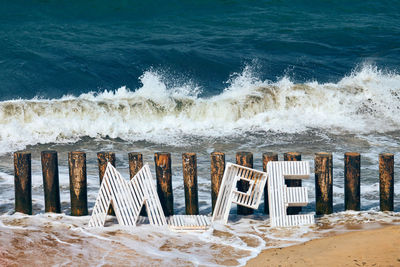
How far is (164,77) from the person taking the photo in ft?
55.0

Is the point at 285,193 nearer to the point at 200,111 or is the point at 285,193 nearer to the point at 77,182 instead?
the point at 77,182

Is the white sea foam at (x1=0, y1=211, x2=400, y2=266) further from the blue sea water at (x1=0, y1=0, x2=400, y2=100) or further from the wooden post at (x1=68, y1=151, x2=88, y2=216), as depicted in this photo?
the blue sea water at (x1=0, y1=0, x2=400, y2=100)

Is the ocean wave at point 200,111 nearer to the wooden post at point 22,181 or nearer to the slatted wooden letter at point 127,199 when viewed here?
the wooden post at point 22,181

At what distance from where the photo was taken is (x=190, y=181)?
288 inches

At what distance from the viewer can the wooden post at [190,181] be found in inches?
286

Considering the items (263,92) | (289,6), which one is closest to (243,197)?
(263,92)

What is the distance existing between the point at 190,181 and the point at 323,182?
1615 millimetres

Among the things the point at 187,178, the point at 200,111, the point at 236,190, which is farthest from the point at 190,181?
the point at 200,111

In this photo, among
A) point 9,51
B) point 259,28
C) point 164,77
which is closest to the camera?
point 164,77

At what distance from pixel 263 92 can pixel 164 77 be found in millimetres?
3099

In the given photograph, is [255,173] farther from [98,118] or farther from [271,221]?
[98,118]

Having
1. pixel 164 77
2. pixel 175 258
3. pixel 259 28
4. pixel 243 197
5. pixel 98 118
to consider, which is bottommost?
pixel 175 258

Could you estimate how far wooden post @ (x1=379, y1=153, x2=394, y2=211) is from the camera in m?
7.15

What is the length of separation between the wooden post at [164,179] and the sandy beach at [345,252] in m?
1.65
